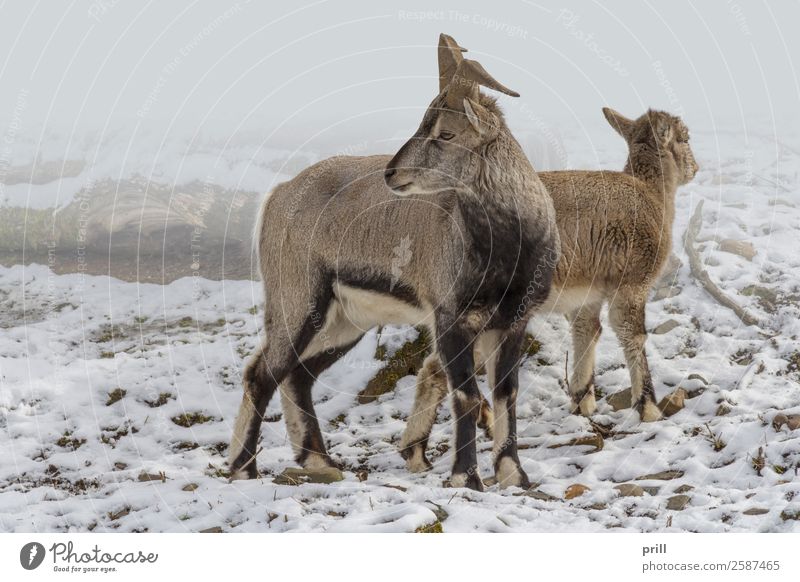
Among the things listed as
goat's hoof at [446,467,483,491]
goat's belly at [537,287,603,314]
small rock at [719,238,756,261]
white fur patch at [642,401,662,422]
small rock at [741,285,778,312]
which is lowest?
goat's hoof at [446,467,483,491]

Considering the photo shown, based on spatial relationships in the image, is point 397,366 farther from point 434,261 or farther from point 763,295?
point 763,295

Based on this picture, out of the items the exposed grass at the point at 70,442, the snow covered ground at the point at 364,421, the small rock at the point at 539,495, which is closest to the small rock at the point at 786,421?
the snow covered ground at the point at 364,421

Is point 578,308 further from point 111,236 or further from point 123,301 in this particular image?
point 111,236

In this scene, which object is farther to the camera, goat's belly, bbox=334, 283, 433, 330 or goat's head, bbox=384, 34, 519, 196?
goat's belly, bbox=334, 283, 433, 330

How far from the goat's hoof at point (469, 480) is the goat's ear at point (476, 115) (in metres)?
2.83

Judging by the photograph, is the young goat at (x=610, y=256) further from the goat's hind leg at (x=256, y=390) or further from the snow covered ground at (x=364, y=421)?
the goat's hind leg at (x=256, y=390)

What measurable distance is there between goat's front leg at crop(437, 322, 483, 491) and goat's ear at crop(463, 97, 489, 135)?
5.42 ft

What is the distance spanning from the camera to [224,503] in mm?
6871

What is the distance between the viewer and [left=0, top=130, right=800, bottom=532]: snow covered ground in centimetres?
653

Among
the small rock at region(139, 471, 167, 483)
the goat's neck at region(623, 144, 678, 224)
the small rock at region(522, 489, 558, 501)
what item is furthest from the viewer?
the goat's neck at region(623, 144, 678, 224)

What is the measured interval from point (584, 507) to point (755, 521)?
4.07ft

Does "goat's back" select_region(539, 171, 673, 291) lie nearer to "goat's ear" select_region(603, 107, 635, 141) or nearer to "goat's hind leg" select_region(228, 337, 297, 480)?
"goat's ear" select_region(603, 107, 635, 141)

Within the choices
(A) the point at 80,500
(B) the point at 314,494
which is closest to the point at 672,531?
(B) the point at 314,494

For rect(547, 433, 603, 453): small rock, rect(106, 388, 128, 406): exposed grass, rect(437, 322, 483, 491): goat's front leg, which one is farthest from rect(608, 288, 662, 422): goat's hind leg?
rect(106, 388, 128, 406): exposed grass
